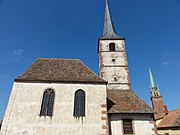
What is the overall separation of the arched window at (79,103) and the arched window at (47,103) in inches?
85.3

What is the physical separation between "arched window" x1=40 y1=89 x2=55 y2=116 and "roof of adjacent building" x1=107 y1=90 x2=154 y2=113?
18.1 ft

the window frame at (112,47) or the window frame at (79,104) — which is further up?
the window frame at (112,47)

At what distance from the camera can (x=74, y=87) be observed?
1277cm

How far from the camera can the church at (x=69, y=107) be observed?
10867mm

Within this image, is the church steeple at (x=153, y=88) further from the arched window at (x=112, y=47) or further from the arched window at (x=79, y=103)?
the arched window at (x=79, y=103)

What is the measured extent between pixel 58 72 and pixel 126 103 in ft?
26.3

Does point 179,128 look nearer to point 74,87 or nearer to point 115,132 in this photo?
point 115,132

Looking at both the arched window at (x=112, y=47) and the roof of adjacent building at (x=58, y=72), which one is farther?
the arched window at (x=112, y=47)

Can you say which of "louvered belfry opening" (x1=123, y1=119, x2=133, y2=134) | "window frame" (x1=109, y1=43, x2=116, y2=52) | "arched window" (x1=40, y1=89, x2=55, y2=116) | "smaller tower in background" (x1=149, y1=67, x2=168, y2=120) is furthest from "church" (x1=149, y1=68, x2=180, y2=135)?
"arched window" (x1=40, y1=89, x2=55, y2=116)

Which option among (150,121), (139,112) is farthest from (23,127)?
(150,121)

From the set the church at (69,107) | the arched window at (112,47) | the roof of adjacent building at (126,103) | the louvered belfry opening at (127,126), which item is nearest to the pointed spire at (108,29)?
the arched window at (112,47)

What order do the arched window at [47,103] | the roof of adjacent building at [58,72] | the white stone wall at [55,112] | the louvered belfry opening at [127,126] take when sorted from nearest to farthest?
the white stone wall at [55,112] < the arched window at [47,103] < the louvered belfry opening at [127,126] < the roof of adjacent building at [58,72]

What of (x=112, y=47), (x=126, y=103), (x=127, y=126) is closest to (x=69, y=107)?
(x=127, y=126)

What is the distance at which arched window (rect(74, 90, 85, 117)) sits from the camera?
11.7 meters
